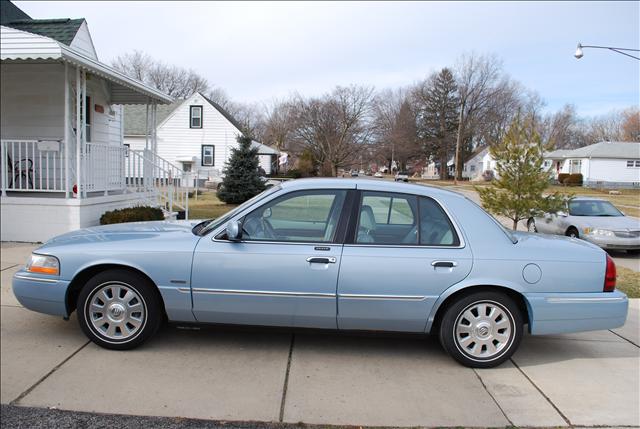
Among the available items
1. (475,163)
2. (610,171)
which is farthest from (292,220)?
(475,163)

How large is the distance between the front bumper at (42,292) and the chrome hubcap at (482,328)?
11.1 feet

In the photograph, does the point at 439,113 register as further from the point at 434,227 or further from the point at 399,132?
the point at 434,227

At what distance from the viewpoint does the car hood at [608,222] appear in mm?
10930

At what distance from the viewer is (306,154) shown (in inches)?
1784

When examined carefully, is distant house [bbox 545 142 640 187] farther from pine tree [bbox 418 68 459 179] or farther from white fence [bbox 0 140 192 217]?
pine tree [bbox 418 68 459 179]

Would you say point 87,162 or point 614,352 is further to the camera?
point 87,162

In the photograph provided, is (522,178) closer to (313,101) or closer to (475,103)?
(313,101)

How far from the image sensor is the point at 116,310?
4180 mm

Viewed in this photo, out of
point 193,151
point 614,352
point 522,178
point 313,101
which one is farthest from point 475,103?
point 614,352

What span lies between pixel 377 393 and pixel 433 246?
1.28m

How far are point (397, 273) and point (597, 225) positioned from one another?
9065 millimetres

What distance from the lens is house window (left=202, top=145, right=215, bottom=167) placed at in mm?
35375

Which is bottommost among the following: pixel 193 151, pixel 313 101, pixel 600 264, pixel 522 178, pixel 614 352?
pixel 614 352

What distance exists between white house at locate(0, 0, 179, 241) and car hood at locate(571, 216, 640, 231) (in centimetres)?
1031
